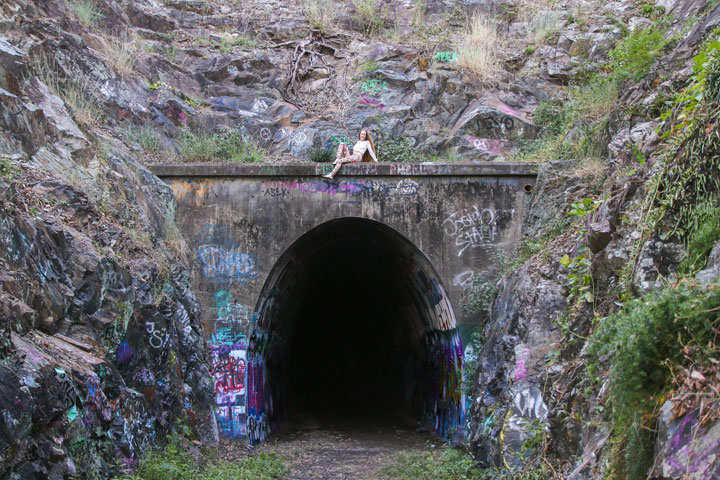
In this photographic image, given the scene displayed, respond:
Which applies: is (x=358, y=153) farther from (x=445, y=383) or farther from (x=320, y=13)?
(x=320, y=13)

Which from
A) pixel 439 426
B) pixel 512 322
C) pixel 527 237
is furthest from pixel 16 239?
pixel 439 426

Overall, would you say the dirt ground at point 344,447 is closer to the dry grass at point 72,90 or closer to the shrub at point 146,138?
the shrub at point 146,138

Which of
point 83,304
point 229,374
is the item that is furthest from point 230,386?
point 83,304

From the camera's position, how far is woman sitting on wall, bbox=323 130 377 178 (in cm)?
1089

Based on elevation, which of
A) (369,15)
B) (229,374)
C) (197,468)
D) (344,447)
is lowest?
(344,447)

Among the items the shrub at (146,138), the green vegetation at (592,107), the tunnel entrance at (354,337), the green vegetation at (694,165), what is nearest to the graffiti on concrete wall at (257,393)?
the tunnel entrance at (354,337)

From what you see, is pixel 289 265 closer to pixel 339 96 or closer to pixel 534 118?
pixel 339 96

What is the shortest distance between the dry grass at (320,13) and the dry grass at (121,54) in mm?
4683

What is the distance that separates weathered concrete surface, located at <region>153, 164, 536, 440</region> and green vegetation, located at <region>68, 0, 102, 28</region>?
18.1 feet

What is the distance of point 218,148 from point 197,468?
6201 millimetres

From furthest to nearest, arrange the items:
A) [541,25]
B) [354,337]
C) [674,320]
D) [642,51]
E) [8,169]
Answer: [354,337] < [541,25] < [642,51] < [8,169] < [674,320]

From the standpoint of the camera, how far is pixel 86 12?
14.3 metres

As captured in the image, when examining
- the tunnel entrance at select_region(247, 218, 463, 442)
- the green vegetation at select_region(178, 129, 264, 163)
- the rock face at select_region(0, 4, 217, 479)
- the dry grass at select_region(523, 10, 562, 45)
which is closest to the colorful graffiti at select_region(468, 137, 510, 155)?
the tunnel entrance at select_region(247, 218, 463, 442)

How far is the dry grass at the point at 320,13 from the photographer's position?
16.5m
